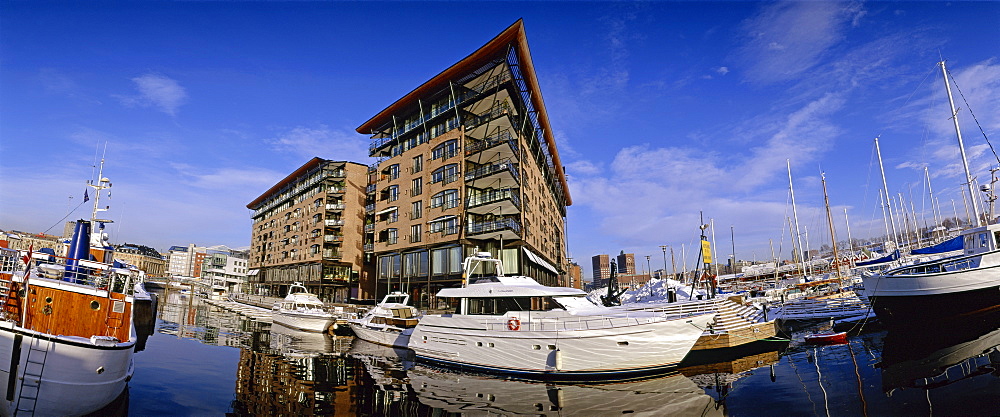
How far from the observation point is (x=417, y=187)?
48781 millimetres

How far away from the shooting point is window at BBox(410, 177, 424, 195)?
1891 inches

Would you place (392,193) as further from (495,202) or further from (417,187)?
(495,202)

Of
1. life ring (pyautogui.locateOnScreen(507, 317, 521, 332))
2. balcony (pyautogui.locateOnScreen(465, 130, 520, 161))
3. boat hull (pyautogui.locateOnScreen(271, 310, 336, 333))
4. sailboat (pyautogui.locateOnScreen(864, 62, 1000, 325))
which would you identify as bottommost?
boat hull (pyautogui.locateOnScreen(271, 310, 336, 333))

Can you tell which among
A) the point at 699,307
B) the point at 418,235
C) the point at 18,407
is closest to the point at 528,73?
the point at 418,235

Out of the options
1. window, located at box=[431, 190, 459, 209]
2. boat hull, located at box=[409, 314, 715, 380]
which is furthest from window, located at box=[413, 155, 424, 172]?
boat hull, located at box=[409, 314, 715, 380]

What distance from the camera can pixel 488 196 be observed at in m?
42.9

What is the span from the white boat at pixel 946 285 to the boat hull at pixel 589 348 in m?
16.5

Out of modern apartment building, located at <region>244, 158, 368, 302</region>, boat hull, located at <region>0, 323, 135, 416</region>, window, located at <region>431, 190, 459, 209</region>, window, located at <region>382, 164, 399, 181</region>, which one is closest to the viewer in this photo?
boat hull, located at <region>0, 323, 135, 416</region>

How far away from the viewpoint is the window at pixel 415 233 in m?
47.0

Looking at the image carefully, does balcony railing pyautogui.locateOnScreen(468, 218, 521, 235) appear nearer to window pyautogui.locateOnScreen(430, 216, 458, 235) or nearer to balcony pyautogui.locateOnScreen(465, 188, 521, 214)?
balcony pyautogui.locateOnScreen(465, 188, 521, 214)

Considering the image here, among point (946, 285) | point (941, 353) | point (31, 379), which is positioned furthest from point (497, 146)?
point (31, 379)

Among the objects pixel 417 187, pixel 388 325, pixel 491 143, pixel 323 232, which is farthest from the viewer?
pixel 323 232

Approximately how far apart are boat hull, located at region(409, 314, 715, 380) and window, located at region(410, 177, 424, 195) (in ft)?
104

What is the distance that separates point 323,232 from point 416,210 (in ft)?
90.1
